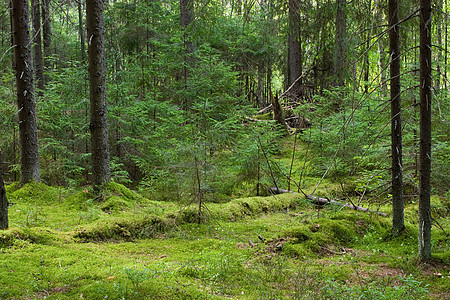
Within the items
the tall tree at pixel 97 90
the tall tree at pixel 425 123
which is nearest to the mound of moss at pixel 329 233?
the tall tree at pixel 425 123

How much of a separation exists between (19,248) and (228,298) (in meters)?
2.73

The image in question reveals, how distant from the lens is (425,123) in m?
4.20

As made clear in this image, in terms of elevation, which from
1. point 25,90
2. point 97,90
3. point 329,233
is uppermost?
point 25,90

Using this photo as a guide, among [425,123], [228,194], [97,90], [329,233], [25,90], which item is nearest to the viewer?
[425,123]

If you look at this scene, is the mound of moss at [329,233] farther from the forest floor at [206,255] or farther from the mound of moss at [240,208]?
the mound of moss at [240,208]

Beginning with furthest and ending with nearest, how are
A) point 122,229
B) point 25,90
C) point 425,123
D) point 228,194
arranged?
point 228,194
point 25,90
point 122,229
point 425,123

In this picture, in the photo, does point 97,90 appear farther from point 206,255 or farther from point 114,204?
point 206,255

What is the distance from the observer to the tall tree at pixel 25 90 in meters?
7.75

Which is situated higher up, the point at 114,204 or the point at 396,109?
the point at 396,109

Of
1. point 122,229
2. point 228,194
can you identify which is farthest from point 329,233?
point 228,194

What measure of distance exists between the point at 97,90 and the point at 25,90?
6.43 feet

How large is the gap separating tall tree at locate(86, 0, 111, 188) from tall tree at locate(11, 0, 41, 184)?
5.54 ft

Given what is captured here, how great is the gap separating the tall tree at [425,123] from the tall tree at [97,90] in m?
6.39

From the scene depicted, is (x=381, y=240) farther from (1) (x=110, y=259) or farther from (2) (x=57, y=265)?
(2) (x=57, y=265)
